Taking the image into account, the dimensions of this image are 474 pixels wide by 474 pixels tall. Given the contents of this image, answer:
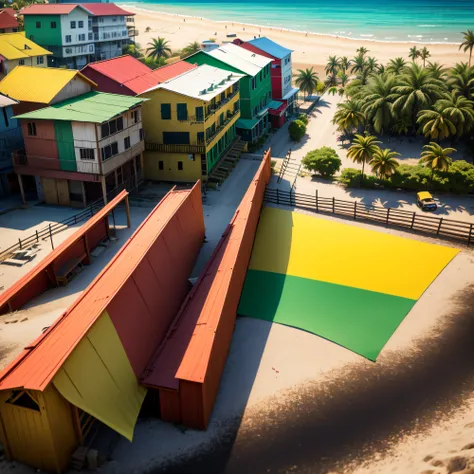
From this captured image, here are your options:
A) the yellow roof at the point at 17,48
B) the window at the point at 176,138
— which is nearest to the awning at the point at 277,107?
the window at the point at 176,138

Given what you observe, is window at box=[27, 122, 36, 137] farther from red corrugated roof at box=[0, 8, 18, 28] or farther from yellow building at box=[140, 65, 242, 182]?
red corrugated roof at box=[0, 8, 18, 28]

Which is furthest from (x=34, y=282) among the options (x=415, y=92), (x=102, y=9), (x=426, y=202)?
(x=102, y=9)

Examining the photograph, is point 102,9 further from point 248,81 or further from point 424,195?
point 424,195

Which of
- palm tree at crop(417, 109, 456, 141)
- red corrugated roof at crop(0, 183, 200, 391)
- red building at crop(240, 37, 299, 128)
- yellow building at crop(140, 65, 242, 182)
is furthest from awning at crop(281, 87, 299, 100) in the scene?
red corrugated roof at crop(0, 183, 200, 391)

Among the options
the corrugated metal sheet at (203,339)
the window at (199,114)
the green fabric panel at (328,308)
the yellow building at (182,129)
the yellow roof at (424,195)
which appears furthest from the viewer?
the yellow building at (182,129)

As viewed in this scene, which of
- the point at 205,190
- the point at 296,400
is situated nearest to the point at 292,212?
the point at 205,190

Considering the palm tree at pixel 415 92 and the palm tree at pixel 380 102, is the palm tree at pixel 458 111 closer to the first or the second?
the palm tree at pixel 415 92

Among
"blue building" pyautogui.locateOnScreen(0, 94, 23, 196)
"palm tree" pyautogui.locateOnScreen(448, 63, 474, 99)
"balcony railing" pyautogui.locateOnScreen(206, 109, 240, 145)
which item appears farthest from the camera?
"palm tree" pyautogui.locateOnScreen(448, 63, 474, 99)
